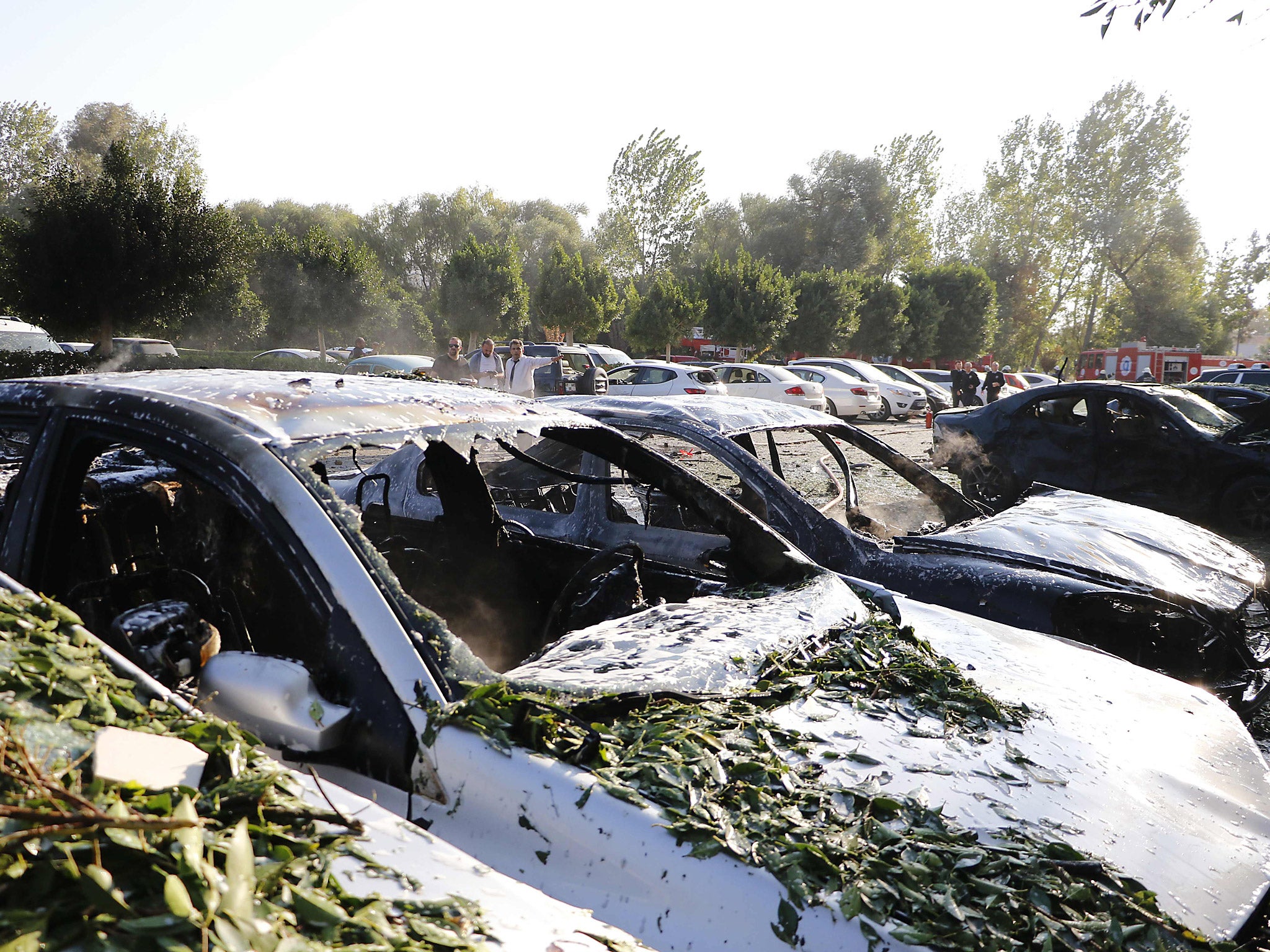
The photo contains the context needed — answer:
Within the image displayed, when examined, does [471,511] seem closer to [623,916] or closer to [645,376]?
[623,916]

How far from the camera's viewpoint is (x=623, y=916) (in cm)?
149

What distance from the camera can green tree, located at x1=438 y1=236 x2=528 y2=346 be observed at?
36.3 m

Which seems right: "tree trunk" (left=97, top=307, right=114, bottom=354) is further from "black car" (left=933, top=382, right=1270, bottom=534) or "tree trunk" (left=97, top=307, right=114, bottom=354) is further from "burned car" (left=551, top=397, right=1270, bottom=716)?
"black car" (left=933, top=382, right=1270, bottom=534)

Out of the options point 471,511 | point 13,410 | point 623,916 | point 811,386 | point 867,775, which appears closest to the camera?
point 623,916

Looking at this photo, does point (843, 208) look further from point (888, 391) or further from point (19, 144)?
point (19, 144)

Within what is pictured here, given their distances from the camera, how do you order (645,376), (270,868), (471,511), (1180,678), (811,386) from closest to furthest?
(270,868), (471,511), (1180,678), (645,376), (811,386)

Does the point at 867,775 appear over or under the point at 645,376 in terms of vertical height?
under

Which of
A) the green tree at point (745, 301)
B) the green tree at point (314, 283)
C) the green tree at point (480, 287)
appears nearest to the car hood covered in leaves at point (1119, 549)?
the green tree at point (745, 301)

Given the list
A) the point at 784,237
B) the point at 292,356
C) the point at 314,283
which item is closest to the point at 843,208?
the point at 784,237

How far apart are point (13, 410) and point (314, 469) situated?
3.21 ft

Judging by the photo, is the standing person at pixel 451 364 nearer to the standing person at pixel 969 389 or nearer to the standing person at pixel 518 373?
the standing person at pixel 518 373

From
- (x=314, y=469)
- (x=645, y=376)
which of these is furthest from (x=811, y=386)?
(x=314, y=469)

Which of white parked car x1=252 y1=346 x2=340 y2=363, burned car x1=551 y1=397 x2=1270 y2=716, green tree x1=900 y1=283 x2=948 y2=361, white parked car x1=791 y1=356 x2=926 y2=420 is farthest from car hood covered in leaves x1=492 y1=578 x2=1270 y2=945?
green tree x1=900 y1=283 x2=948 y2=361

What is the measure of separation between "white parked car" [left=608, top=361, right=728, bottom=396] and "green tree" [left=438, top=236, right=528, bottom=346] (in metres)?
20.5
